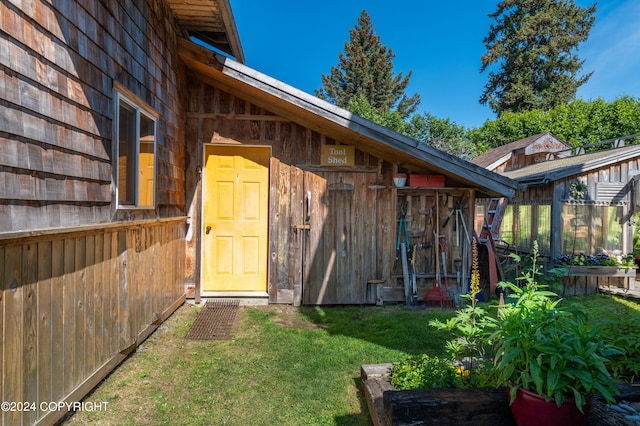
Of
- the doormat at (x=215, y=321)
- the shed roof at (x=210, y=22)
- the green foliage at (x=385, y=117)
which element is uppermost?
the green foliage at (x=385, y=117)

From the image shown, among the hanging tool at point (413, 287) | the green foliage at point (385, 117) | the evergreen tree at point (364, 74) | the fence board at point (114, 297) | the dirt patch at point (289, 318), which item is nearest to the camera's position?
the fence board at point (114, 297)

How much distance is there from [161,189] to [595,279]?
25.1 feet

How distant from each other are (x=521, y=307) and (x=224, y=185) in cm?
432

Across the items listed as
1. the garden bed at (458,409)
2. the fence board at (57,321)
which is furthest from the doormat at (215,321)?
the garden bed at (458,409)

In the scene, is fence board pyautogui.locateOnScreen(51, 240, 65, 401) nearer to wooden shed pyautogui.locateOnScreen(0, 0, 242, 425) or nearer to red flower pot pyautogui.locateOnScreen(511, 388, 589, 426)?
wooden shed pyautogui.locateOnScreen(0, 0, 242, 425)

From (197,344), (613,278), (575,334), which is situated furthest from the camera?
(613,278)

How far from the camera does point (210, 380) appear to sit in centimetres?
307

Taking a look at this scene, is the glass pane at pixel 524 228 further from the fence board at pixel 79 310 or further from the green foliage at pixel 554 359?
the fence board at pixel 79 310

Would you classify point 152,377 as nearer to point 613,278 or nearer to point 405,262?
point 405,262

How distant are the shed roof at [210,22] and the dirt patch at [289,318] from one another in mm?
3630

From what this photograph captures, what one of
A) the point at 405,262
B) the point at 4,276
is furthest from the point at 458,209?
the point at 4,276

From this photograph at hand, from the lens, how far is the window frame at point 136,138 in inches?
124

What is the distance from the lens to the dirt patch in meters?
4.52

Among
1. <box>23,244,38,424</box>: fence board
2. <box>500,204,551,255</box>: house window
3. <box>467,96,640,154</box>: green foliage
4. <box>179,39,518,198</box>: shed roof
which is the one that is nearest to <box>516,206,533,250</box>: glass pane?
<box>500,204,551,255</box>: house window
